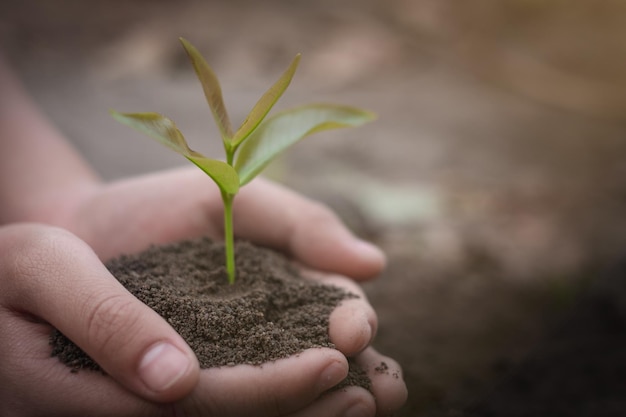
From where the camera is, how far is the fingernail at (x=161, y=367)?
743 mm

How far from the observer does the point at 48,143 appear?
163 centimetres

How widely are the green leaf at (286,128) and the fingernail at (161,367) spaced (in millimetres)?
316

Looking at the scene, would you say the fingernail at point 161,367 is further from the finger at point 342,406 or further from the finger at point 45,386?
the finger at point 342,406

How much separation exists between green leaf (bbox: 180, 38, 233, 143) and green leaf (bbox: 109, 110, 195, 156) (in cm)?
7

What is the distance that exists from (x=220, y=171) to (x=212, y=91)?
14 cm

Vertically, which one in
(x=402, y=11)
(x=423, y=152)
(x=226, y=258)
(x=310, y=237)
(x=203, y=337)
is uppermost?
Result: (x=402, y=11)

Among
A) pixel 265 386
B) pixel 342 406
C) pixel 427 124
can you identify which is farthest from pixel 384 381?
pixel 427 124

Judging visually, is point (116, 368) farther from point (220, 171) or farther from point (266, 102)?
point (266, 102)

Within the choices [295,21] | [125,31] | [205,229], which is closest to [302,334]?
[205,229]

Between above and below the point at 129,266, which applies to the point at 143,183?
above

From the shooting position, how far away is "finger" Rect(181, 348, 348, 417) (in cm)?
80

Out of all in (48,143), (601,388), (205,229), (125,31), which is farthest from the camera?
(125,31)

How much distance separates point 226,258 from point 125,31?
84.0 inches

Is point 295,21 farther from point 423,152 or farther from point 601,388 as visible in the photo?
point 601,388
